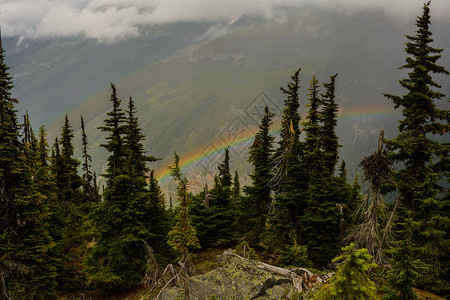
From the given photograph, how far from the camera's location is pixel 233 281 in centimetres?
1060

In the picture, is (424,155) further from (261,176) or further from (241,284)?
(261,176)

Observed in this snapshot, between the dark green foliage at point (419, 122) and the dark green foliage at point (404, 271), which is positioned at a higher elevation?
the dark green foliage at point (419, 122)

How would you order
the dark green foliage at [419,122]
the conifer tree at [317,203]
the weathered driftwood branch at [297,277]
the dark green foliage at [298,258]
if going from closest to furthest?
1. the weathered driftwood branch at [297,277]
2. the dark green foliage at [298,258]
3. the dark green foliage at [419,122]
4. the conifer tree at [317,203]

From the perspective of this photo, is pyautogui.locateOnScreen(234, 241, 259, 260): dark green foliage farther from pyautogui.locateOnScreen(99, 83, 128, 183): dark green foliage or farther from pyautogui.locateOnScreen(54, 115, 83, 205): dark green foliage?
pyautogui.locateOnScreen(54, 115, 83, 205): dark green foliage

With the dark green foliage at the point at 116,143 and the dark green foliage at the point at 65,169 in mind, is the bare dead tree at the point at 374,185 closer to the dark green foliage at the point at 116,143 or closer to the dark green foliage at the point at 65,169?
the dark green foliage at the point at 116,143

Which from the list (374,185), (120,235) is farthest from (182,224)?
(120,235)

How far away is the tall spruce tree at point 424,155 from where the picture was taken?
14508 millimetres

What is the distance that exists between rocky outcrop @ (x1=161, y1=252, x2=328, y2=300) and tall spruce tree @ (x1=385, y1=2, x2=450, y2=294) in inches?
322

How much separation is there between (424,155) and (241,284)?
41.5ft

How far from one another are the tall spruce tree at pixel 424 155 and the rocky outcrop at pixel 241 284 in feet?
26.8

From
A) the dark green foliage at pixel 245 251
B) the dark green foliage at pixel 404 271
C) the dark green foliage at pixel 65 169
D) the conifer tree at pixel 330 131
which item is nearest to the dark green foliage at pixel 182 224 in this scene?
the dark green foliage at pixel 245 251

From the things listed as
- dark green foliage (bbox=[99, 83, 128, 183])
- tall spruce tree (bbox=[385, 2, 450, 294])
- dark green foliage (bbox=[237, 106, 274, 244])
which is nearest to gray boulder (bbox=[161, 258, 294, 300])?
tall spruce tree (bbox=[385, 2, 450, 294])

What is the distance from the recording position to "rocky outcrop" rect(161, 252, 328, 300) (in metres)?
10.3

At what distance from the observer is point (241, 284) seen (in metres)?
10.5
